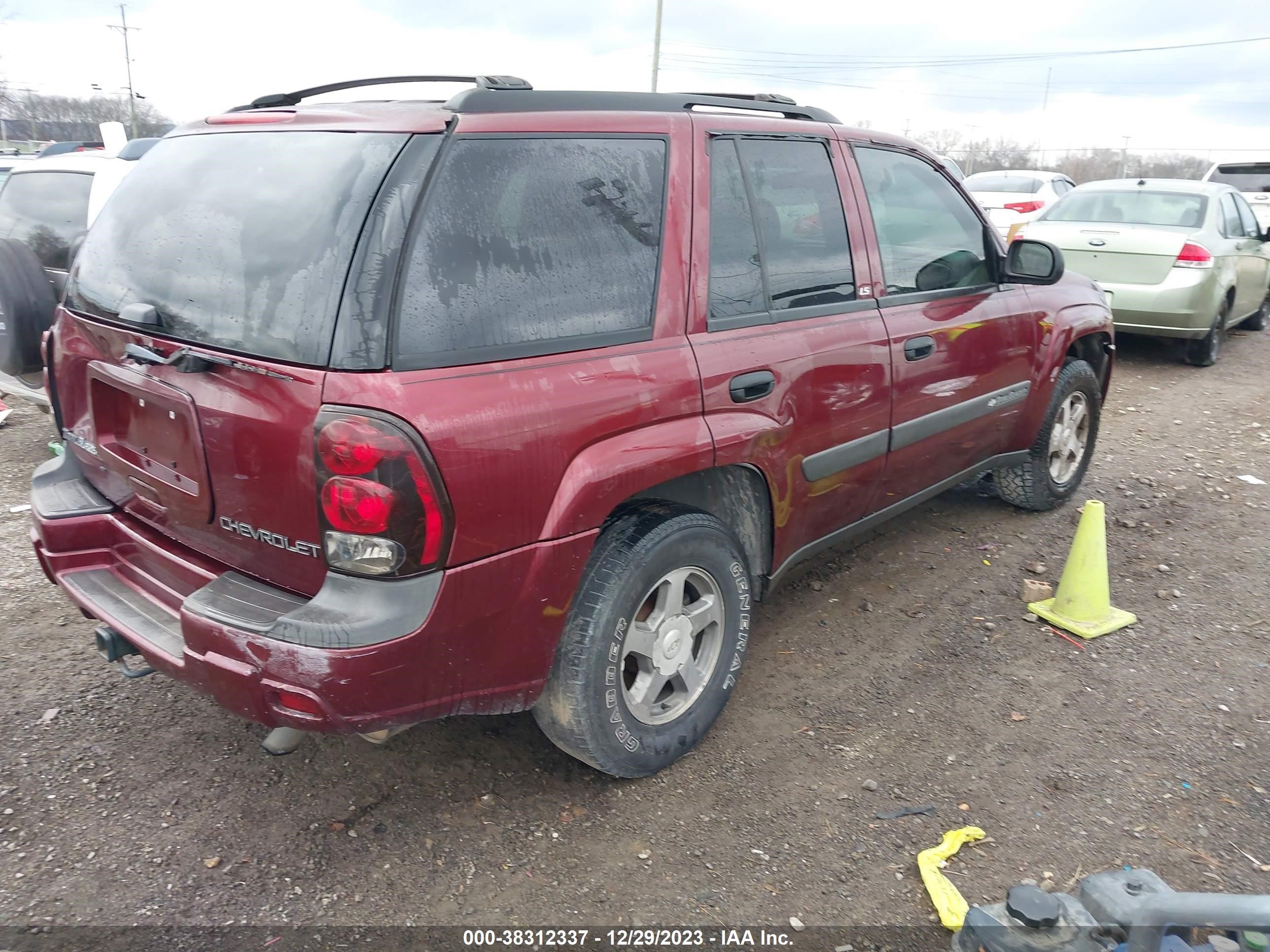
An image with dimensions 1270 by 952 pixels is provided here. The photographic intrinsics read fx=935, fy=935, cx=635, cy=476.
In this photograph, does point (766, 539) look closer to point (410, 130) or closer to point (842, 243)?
point (842, 243)

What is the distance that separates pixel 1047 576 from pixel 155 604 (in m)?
3.79

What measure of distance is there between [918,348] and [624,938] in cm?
236

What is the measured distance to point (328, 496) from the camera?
211cm

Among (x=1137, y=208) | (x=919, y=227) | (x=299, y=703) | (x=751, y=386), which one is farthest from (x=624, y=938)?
(x=1137, y=208)

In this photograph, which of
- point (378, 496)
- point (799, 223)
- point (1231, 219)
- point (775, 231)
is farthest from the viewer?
point (1231, 219)

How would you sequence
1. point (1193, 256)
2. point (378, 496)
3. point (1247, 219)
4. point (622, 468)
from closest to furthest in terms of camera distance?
point (378, 496) → point (622, 468) → point (1193, 256) → point (1247, 219)

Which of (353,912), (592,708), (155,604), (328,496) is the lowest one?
(353,912)

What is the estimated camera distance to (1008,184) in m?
14.7

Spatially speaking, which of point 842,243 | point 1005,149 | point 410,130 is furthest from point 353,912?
point 1005,149

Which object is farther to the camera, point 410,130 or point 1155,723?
point 1155,723

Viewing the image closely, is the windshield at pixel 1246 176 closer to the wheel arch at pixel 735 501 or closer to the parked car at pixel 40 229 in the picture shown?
the wheel arch at pixel 735 501

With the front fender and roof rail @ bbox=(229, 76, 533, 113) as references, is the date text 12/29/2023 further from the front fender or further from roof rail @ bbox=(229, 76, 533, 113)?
roof rail @ bbox=(229, 76, 533, 113)

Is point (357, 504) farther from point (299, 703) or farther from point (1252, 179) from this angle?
point (1252, 179)

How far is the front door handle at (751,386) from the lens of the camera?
9.26 feet
